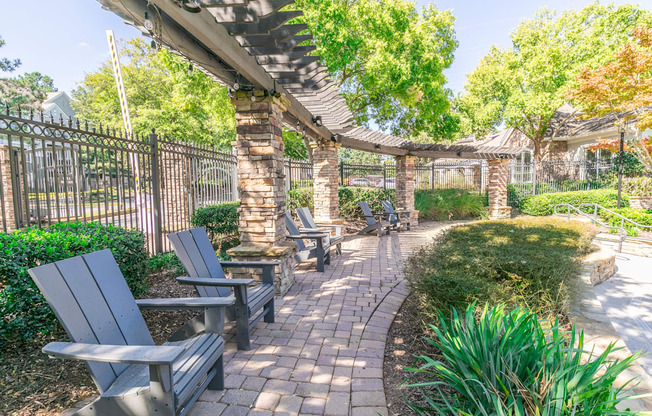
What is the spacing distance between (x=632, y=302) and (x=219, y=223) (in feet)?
21.6

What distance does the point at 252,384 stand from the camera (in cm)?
234

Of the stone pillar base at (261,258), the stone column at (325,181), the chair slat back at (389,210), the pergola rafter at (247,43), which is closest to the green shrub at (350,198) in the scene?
the chair slat back at (389,210)

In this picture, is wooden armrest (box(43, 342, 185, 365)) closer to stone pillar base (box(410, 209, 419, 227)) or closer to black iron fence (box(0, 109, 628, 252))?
black iron fence (box(0, 109, 628, 252))

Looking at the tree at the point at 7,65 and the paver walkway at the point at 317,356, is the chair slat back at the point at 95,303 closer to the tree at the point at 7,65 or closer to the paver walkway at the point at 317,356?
the paver walkway at the point at 317,356

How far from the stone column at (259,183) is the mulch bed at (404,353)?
1583 millimetres

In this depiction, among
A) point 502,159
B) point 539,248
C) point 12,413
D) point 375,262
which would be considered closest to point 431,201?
point 502,159

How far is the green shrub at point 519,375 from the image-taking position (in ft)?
5.29

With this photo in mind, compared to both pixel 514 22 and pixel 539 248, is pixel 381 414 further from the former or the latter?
pixel 514 22

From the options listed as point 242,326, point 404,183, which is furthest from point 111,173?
point 404,183

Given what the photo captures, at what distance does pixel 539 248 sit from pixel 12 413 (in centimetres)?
519

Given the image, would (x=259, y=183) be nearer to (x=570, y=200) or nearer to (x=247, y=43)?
(x=247, y=43)

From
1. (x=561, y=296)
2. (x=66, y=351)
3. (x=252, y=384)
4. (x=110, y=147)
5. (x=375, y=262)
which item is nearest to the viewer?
(x=66, y=351)

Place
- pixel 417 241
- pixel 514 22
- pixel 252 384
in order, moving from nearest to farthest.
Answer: pixel 252 384 < pixel 417 241 < pixel 514 22

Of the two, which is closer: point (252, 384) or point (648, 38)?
point (252, 384)
